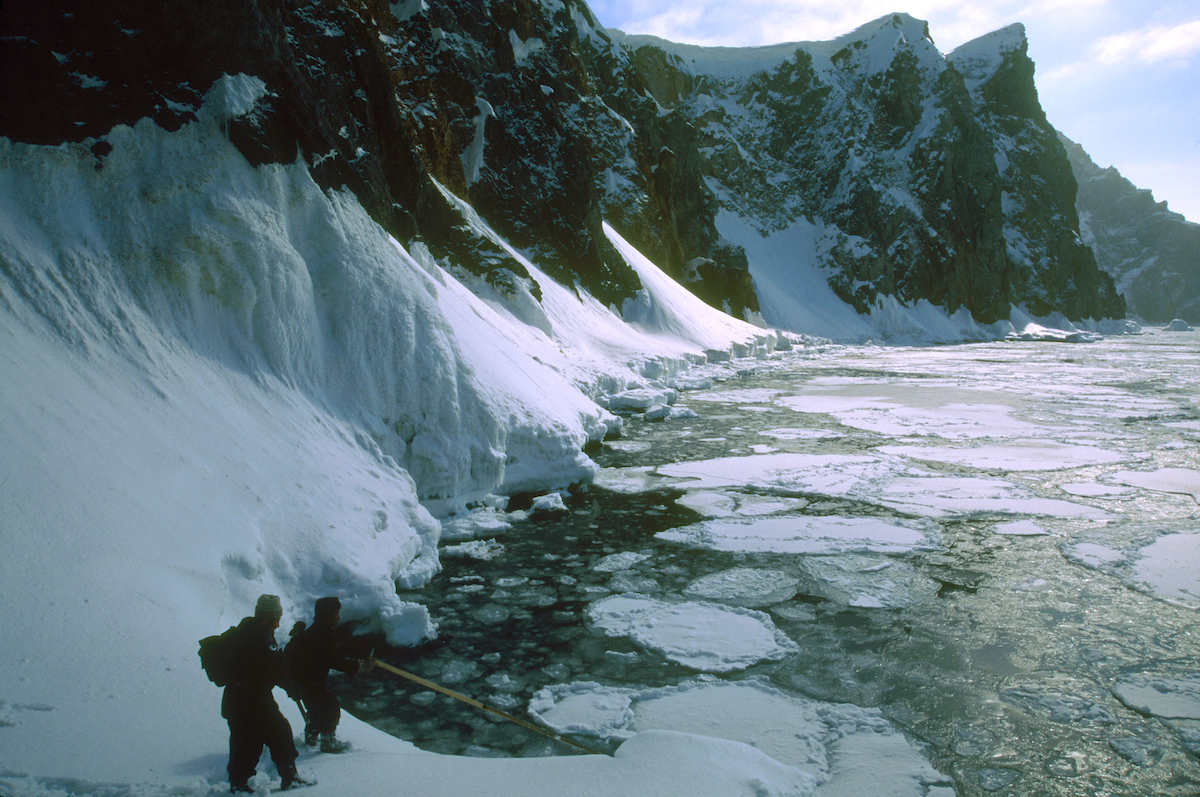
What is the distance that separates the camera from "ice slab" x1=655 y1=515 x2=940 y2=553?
737 centimetres

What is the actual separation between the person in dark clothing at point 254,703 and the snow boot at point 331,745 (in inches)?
17.7

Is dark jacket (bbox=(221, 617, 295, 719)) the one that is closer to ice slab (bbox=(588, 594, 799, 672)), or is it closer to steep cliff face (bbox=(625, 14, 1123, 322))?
ice slab (bbox=(588, 594, 799, 672))

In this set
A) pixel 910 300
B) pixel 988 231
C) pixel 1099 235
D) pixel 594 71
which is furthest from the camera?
pixel 1099 235

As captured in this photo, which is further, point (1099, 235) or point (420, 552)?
point (1099, 235)

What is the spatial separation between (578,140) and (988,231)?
5800 centimetres

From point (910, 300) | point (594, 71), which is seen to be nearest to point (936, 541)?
point (594, 71)

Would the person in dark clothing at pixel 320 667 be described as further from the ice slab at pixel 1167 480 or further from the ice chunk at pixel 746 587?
the ice slab at pixel 1167 480

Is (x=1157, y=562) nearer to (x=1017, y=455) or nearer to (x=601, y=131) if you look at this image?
(x=1017, y=455)

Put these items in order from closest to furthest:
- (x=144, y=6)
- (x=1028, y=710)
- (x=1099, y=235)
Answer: (x=1028, y=710) < (x=144, y=6) < (x=1099, y=235)

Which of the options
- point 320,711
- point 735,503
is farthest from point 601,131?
point 320,711

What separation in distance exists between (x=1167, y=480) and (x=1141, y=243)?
196 meters

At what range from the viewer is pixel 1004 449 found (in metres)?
12.3

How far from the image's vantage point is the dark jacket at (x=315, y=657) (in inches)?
142

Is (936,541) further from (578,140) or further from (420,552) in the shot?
(578,140)
